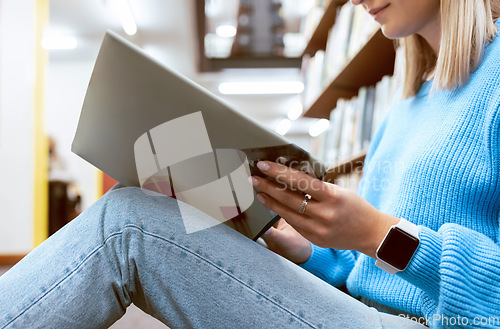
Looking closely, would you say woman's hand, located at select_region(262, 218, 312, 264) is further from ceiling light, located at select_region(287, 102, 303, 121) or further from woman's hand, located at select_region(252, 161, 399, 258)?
ceiling light, located at select_region(287, 102, 303, 121)

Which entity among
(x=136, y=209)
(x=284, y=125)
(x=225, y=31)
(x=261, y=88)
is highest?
(x=225, y=31)

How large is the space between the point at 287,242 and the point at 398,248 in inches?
10.7

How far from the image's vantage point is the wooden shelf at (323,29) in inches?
80.4

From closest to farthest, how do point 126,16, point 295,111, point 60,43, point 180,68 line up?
point 126,16, point 60,43, point 180,68, point 295,111

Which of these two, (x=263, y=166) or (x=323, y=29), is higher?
(x=323, y=29)

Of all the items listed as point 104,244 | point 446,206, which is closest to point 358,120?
point 446,206

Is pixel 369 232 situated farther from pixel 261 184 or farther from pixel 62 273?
pixel 62 273

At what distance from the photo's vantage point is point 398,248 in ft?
1.75

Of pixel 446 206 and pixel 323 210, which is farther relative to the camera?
pixel 446 206

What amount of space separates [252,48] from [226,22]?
48cm

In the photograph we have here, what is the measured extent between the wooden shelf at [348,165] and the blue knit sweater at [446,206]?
69 cm

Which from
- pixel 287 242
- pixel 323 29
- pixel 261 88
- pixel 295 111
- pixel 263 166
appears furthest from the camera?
pixel 295 111

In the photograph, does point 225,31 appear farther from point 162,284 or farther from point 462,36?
point 162,284

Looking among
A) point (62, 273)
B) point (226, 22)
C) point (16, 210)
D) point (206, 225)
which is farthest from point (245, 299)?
point (226, 22)
